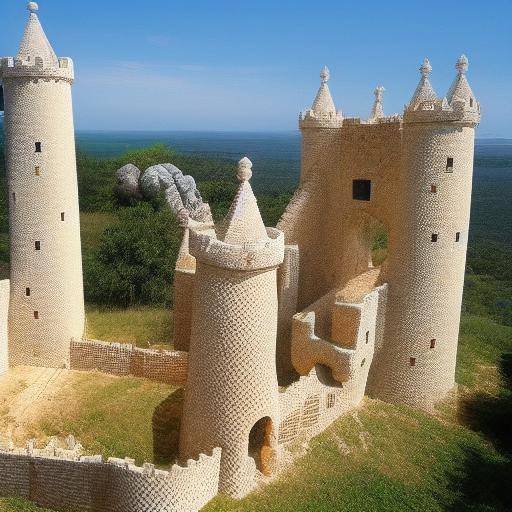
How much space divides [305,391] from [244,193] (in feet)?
23.7

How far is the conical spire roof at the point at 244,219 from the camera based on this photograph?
14328mm

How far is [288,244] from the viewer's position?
75.8ft

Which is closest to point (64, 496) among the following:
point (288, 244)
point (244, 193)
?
point (244, 193)

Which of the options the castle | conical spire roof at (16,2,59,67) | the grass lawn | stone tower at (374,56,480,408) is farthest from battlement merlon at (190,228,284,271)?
the grass lawn

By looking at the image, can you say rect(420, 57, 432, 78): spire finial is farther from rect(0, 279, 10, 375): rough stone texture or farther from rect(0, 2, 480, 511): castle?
rect(0, 279, 10, 375): rough stone texture

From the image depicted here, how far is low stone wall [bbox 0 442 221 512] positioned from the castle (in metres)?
0.78

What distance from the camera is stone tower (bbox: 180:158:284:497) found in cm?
1403

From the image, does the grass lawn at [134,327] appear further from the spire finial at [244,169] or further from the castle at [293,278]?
the spire finial at [244,169]

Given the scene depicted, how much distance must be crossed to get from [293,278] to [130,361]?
6952 millimetres

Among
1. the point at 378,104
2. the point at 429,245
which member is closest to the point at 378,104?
the point at 378,104

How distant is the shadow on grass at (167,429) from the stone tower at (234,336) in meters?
1.56

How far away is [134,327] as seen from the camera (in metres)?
26.3

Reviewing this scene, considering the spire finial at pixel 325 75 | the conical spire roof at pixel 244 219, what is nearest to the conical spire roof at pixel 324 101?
the spire finial at pixel 325 75

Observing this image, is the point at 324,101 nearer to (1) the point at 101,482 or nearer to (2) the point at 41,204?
(2) the point at 41,204
